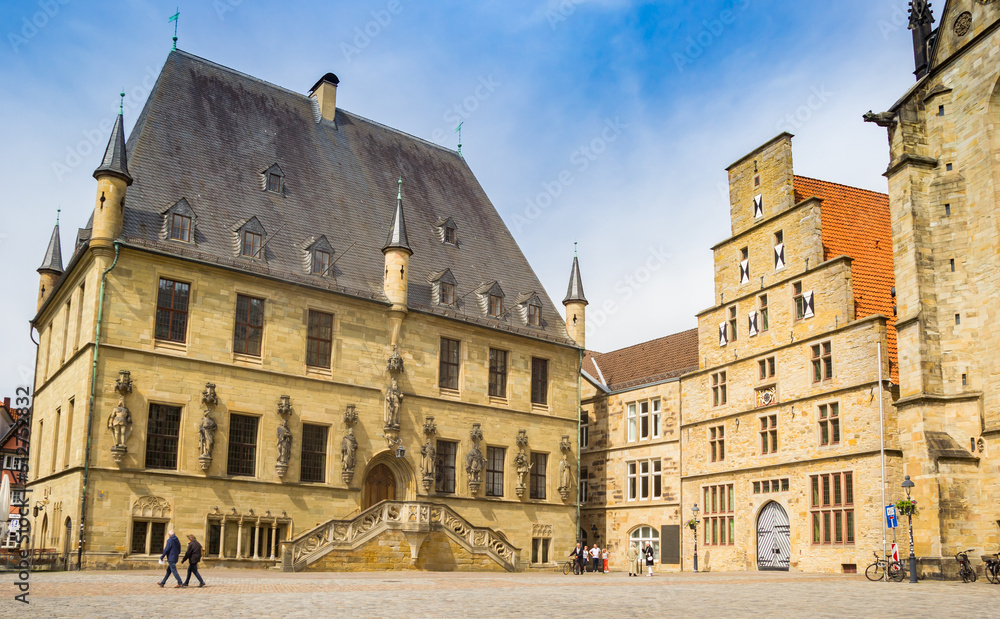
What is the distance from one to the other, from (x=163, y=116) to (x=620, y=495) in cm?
2251

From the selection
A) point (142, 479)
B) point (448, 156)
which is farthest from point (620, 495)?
point (142, 479)

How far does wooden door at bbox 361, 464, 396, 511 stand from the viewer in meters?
31.4

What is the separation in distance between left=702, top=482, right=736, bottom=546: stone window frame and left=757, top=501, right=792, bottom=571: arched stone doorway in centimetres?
129

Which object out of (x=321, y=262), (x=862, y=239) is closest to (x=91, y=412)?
(x=321, y=262)

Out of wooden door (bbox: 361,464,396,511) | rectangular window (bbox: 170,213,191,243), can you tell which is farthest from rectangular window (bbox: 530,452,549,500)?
rectangular window (bbox: 170,213,191,243)

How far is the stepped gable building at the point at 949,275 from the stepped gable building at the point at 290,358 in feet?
43.8

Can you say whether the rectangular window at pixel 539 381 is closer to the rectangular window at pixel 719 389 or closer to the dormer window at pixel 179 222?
the rectangular window at pixel 719 389

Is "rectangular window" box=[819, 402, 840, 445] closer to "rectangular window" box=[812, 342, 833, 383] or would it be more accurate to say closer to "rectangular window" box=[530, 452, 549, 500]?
"rectangular window" box=[812, 342, 833, 383]

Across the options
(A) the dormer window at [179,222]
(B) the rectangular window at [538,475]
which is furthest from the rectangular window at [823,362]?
(A) the dormer window at [179,222]

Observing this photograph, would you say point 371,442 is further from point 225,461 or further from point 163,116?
point 163,116

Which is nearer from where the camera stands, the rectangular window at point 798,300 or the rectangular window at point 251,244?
the rectangular window at point 251,244

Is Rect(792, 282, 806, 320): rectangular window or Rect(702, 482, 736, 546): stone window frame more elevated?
Rect(792, 282, 806, 320): rectangular window

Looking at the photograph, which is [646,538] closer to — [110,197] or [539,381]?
[539,381]

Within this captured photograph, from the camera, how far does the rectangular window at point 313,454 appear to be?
97.3 ft
